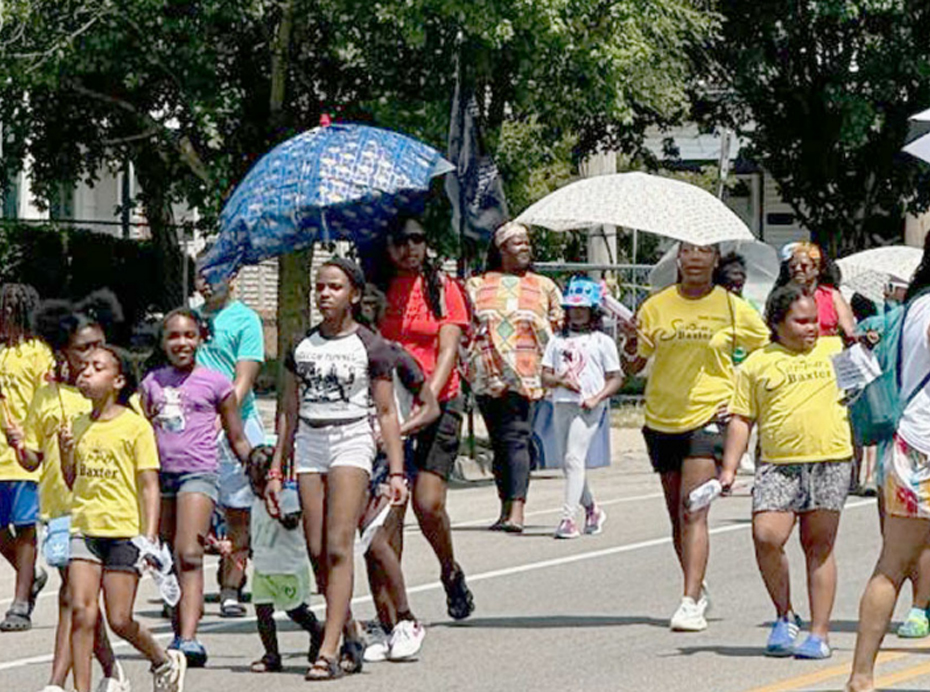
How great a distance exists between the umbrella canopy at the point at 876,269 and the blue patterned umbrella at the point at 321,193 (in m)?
8.54

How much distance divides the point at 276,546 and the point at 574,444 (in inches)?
245

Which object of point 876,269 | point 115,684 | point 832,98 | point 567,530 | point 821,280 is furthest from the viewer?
point 832,98

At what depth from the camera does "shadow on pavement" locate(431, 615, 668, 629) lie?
12000 mm


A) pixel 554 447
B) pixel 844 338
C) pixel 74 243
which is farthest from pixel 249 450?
pixel 74 243

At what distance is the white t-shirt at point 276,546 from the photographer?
10516 mm

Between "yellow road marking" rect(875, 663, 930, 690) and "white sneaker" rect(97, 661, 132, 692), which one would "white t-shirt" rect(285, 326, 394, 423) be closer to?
"white sneaker" rect(97, 661, 132, 692)

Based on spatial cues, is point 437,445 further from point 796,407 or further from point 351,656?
point 796,407

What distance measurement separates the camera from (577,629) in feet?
38.9

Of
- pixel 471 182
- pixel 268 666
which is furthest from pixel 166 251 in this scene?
pixel 268 666

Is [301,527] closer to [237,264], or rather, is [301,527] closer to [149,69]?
[237,264]

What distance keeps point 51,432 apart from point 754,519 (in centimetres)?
319

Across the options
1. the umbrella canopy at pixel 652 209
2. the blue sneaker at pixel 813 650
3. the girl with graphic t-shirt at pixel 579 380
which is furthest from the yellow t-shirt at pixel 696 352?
the girl with graphic t-shirt at pixel 579 380

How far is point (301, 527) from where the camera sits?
34.6 feet

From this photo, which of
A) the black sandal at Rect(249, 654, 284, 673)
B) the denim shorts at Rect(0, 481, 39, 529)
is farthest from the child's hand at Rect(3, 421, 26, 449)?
the black sandal at Rect(249, 654, 284, 673)
